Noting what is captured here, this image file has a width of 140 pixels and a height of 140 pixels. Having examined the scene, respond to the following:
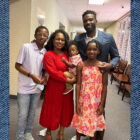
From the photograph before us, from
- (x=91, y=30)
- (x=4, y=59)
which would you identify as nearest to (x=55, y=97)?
(x=91, y=30)

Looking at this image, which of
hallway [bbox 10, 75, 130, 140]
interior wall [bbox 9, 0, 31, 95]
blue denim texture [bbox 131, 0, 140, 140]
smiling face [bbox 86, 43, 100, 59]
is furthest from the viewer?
interior wall [bbox 9, 0, 31, 95]

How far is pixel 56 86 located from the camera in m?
1.57

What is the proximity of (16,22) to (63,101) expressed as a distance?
1.99 m

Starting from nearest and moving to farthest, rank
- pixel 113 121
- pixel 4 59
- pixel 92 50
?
pixel 4 59, pixel 92 50, pixel 113 121

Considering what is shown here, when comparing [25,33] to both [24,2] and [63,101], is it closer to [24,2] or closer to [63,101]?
[24,2]

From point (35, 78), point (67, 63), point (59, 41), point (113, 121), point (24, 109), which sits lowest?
point (113, 121)

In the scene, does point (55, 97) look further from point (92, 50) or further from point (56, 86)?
point (92, 50)

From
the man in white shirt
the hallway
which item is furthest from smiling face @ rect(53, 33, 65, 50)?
the hallway

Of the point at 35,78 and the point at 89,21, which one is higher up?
the point at 89,21

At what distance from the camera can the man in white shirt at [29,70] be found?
1.46 metres

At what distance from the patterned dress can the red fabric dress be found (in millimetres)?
230

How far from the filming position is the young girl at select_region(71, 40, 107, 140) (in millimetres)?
1399

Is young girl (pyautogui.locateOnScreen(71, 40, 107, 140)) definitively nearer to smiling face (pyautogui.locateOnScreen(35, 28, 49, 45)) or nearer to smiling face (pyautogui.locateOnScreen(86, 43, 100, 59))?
smiling face (pyautogui.locateOnScreen(86, 43, 100, 59))

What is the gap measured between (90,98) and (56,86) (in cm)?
40
